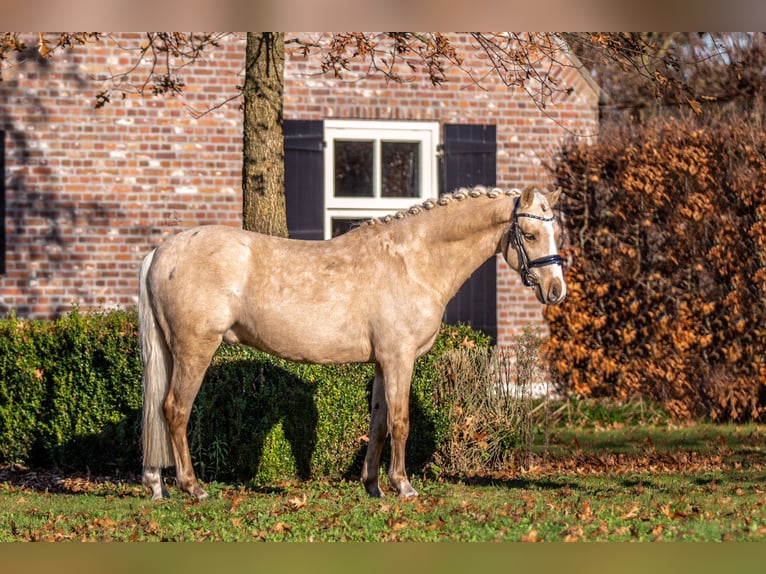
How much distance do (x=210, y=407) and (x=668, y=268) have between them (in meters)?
5.46

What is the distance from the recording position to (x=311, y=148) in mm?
11609

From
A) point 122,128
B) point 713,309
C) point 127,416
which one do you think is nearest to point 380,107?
point 122,128

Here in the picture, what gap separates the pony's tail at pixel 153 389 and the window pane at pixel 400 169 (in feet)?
17.5

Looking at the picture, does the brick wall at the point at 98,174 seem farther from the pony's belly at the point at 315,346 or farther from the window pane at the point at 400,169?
the pony's belly at the point at 315,346

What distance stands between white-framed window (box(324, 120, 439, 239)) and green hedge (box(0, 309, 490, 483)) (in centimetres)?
331

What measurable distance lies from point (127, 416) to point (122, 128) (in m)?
4.34

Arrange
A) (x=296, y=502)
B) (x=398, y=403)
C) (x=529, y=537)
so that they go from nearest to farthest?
(x=529, y=537)
(x=296, y=502)
(x=398, y=403)

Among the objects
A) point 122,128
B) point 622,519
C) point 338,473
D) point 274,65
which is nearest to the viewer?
point 622,519

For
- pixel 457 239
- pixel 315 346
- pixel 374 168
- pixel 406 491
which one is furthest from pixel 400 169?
pixel 406 491

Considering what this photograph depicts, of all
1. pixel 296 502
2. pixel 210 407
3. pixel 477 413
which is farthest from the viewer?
pixel 477 413

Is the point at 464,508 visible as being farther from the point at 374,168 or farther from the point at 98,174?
the point at 98,174

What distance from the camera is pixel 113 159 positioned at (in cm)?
1152

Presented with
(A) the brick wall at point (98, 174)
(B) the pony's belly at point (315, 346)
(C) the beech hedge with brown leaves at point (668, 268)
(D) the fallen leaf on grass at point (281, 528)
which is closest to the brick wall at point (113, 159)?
(A) the brick wall at point (98, 174)

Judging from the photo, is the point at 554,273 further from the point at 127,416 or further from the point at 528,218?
the point at 127,416
